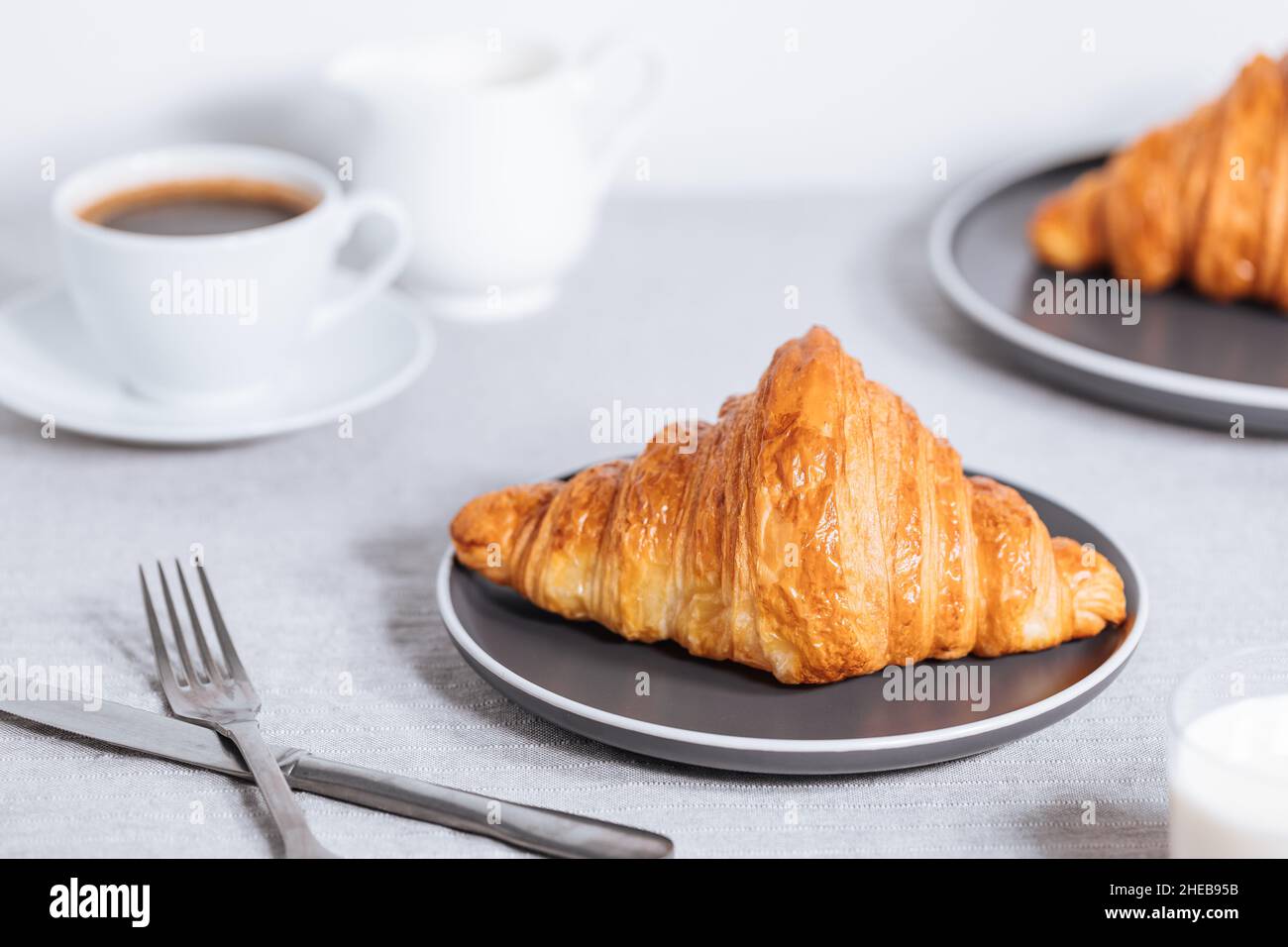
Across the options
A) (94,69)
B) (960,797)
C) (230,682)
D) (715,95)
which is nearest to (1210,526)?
(960,797)

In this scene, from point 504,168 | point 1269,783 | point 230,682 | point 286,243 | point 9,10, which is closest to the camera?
point 1269,783

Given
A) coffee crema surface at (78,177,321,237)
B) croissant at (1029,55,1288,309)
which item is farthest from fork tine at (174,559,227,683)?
croissant at (1029,55,1288,309)

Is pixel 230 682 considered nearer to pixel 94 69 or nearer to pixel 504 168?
pixel 504 168

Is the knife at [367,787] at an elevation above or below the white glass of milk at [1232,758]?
below

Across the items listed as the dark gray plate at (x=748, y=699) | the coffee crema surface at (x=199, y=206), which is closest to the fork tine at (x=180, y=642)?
the dark gray plate at (x=748, y=699)

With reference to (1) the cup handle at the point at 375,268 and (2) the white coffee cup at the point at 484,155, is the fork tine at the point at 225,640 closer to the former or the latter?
(1) the cup handle at the point at 375,268
